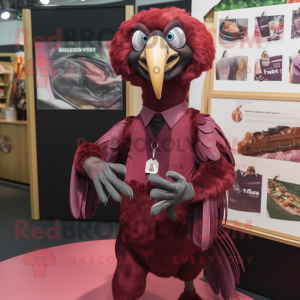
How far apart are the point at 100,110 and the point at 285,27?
165 centimetres

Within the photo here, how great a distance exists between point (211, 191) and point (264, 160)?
68 centimetres

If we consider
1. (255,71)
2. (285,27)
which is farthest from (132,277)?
(285,27)

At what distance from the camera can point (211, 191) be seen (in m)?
1.12

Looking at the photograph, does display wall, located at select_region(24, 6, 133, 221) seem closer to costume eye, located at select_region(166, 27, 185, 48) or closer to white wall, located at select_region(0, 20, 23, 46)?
costume eye, located at select_region(166, 27, 185, 48)

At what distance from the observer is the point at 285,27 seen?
155 cm

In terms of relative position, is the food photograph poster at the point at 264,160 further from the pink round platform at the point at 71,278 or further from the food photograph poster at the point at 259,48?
the pink round platform at the point at 71,278

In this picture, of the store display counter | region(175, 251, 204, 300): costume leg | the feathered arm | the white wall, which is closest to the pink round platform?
region(175, 251, 204, 300): costume leg

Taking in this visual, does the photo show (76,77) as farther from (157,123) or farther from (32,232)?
(157,123)

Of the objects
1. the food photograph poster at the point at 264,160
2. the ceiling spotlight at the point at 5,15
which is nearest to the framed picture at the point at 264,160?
the food photograph poster at the point at 264,160

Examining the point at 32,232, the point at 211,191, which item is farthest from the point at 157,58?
the point at 32,232

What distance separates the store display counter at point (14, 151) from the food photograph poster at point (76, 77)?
4.57ft

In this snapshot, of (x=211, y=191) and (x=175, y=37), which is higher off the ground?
(x=175, y=37)

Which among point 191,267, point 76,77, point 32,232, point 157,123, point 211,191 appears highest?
point 76,77

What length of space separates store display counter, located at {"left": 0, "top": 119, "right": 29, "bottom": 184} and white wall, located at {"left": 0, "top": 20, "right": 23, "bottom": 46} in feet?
3.84
